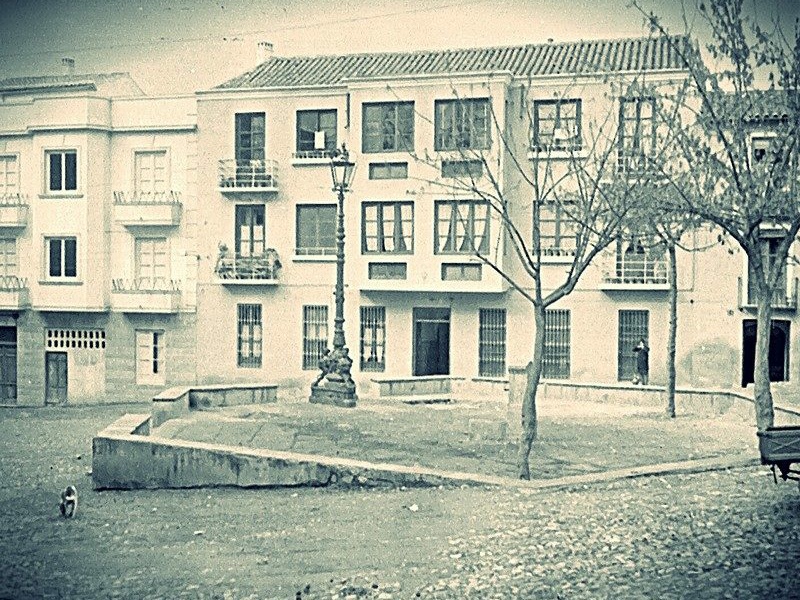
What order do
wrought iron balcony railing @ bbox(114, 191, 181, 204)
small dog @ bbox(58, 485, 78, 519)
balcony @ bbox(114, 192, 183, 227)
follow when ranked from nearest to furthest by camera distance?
small dog @ bbox(58, 485, 78, 519) < balcony @ bbox(114, 192, 183, 227) < wrought iron balcony railing @ bbox(114, 191, 181, 204)

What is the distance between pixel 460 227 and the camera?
31812 millimetres

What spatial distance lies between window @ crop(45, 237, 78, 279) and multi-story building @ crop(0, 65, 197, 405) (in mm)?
32

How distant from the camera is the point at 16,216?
35.6 metres

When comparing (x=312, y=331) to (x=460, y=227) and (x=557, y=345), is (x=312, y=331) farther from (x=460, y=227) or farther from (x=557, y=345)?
(x=557, y=345)

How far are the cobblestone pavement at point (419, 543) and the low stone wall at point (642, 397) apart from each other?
8.05 metres

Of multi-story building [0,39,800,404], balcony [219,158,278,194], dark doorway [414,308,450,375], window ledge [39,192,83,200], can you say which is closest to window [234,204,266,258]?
multi-story building [0,39,800,404]

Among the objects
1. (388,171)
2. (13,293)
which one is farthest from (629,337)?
(13,293)

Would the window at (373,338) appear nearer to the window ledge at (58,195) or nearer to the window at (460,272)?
the window at (460,272)

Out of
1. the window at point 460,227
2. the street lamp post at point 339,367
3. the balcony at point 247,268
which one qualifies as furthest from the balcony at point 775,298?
the balcony at point 247,268

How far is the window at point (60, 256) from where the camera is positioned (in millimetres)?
35656

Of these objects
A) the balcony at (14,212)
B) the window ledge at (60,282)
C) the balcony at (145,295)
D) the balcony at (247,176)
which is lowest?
the balcony at (145,295)

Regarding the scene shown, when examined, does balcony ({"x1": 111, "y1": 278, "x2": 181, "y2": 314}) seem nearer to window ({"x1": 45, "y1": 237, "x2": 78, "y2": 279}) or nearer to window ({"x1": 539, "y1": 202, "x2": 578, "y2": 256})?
window ({"x1": 45, "y1": 237, "x2": 78, "y2": 279})

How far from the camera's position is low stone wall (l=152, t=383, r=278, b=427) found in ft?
65.3

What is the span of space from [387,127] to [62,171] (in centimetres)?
1103
